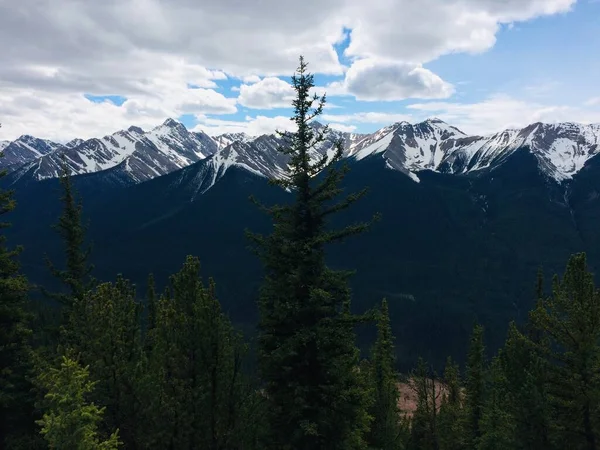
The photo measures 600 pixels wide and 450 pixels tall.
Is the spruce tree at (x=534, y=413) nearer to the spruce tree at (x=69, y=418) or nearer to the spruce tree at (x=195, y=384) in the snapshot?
the spruce tree at (x=195, y=384)

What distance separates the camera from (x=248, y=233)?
1697 cm

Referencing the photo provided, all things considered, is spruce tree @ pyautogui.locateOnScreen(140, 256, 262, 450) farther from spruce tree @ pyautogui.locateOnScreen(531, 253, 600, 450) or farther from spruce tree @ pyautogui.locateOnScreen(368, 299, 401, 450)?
spruce tree @ pyautogui.locateOnScreen(531, 253, 600, 450)

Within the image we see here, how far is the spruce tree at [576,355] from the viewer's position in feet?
69.0

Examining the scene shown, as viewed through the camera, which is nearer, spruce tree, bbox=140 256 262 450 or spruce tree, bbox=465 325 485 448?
spruce tree, bbox=140 256 262 450

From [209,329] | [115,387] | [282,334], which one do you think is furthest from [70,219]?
[282,334]

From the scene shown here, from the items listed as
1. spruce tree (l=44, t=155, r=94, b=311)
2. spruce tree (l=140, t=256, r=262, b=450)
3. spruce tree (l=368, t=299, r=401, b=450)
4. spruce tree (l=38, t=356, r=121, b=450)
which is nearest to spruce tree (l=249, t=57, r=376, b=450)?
spruce tree (l=140, t=256, r=262, b=450)

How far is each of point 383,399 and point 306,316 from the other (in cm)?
2008

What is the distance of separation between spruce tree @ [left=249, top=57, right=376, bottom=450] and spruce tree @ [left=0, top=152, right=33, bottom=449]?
12.3 metres

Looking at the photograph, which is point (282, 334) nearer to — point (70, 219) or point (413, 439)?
point (70, 219)

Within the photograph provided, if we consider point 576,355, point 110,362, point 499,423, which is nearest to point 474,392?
point 499,423

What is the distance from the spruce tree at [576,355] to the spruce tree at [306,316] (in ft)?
38.2

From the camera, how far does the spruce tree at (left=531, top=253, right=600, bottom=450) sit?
21.0 metres

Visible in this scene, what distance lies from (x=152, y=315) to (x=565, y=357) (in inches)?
1249

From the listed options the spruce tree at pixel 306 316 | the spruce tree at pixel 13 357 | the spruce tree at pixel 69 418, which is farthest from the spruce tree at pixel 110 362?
the spruce tree at pixel 306 316
